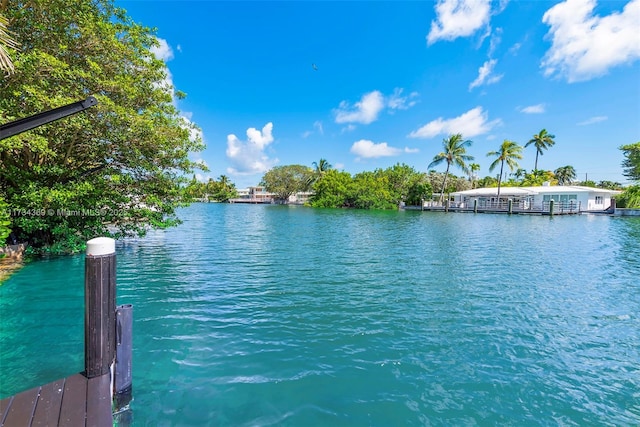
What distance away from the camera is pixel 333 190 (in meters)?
73.2

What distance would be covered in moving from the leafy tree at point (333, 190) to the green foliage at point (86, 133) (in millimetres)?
58802

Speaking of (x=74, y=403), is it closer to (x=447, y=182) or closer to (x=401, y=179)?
(x=401, y=179)

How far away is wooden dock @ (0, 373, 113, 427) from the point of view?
8.32ft

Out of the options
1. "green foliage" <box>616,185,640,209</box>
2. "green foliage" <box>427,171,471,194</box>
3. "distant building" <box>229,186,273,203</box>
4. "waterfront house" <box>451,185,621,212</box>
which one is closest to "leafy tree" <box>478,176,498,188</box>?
"green foliage" <box>427,171,471,194</box>

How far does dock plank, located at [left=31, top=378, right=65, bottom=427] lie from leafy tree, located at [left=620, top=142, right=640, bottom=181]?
59.3 metres

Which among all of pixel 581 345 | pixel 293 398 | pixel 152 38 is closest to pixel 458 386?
pixel 293 398

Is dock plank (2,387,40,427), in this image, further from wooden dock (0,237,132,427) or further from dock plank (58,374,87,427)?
dock plank (58,374,87,427)

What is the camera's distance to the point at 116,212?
1163 cm

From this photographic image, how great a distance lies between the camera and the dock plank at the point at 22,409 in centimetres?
250

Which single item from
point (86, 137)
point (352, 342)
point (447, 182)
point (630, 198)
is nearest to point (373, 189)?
point (447, 182)

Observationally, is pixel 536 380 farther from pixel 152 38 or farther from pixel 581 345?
pixel 152 38

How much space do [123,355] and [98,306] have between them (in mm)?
722

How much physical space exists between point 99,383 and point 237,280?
6.67 metres

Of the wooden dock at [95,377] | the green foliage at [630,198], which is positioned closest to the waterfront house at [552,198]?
the green foliage at [630,198]
